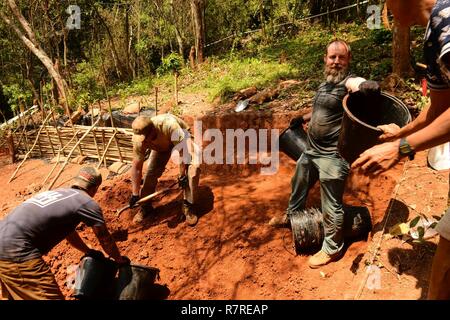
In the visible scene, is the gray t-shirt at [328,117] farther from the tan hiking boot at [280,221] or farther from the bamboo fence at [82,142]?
the bamboo fence at [82,142]

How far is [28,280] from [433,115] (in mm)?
3152

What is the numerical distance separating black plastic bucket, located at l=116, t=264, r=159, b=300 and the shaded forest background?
5276 millimetres

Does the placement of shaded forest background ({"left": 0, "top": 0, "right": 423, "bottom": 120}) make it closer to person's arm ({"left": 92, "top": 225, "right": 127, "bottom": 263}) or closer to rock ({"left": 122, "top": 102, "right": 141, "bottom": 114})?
Answer: rock ({"left": 122, "top": 102, "right": 141, "bottom": 114})

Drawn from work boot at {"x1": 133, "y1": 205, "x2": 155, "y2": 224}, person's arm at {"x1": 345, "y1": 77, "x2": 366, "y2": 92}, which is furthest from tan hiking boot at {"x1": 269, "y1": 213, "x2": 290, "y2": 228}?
work boot at {"x1": 133, "y1": 205, "x2": 155, "y2": 224}

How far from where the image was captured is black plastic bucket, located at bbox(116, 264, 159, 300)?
3396 mm

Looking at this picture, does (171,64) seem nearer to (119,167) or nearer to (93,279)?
(119,167)

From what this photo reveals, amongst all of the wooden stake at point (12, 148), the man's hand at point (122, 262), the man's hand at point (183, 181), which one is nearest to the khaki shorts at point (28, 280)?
the man's hand at point (122, 262)

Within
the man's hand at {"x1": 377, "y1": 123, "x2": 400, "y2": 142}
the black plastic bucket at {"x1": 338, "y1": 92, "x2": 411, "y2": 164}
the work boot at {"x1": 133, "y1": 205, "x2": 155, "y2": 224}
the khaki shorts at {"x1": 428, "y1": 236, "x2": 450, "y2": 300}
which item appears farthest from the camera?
the work boot at {"x1": 133, "y1": 205, "x2": 155, "y2": 224}

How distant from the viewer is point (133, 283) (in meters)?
3.42

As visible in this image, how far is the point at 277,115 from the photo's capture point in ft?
20.9

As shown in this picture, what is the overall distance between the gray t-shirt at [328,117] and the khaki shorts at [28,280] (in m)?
2.61

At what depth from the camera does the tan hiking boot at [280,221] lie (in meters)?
4.08

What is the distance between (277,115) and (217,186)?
183cm

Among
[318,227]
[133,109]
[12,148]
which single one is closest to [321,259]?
[318,227]
